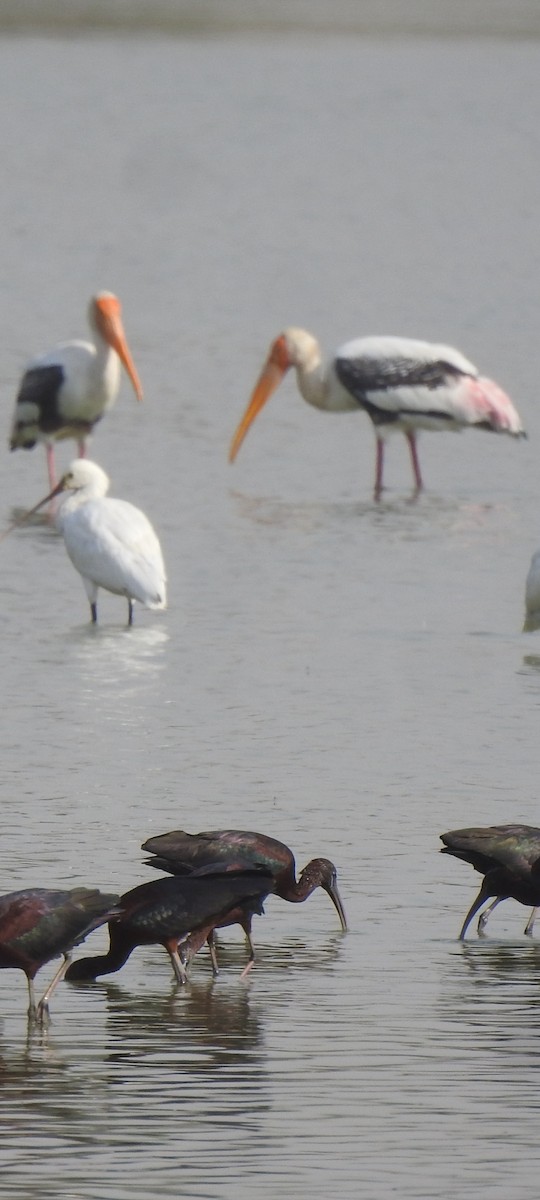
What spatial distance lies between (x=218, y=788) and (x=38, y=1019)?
2.64m

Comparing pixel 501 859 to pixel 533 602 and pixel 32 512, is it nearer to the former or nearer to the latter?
pixel 533 602

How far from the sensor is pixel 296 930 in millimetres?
7176

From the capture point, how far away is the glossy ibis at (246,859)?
6785 mm

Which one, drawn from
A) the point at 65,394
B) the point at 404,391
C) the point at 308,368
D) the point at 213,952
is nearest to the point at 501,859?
the point at 213,952

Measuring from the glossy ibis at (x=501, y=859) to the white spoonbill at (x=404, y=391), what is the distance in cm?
959

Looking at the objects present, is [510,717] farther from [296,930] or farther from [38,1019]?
[38,1019]

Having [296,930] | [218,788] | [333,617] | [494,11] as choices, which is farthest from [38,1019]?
[494,11]

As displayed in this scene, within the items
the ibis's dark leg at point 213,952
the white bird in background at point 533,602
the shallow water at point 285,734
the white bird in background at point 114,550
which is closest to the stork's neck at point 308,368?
the shallow water at point 285,734

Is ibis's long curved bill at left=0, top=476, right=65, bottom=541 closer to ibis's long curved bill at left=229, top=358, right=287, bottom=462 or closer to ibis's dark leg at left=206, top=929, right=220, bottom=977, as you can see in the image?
ibis's long curved bill at left=229, top=358, right=287, bottom=462

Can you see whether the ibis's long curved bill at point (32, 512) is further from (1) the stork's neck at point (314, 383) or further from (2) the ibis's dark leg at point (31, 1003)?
(2) the ibis's dark leg at point (31, 1003)

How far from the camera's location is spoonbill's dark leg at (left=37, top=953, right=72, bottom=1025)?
614cm

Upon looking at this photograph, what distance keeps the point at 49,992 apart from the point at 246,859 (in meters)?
0.81

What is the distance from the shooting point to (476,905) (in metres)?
7.00

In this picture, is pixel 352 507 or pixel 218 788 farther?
pixel 352 507
